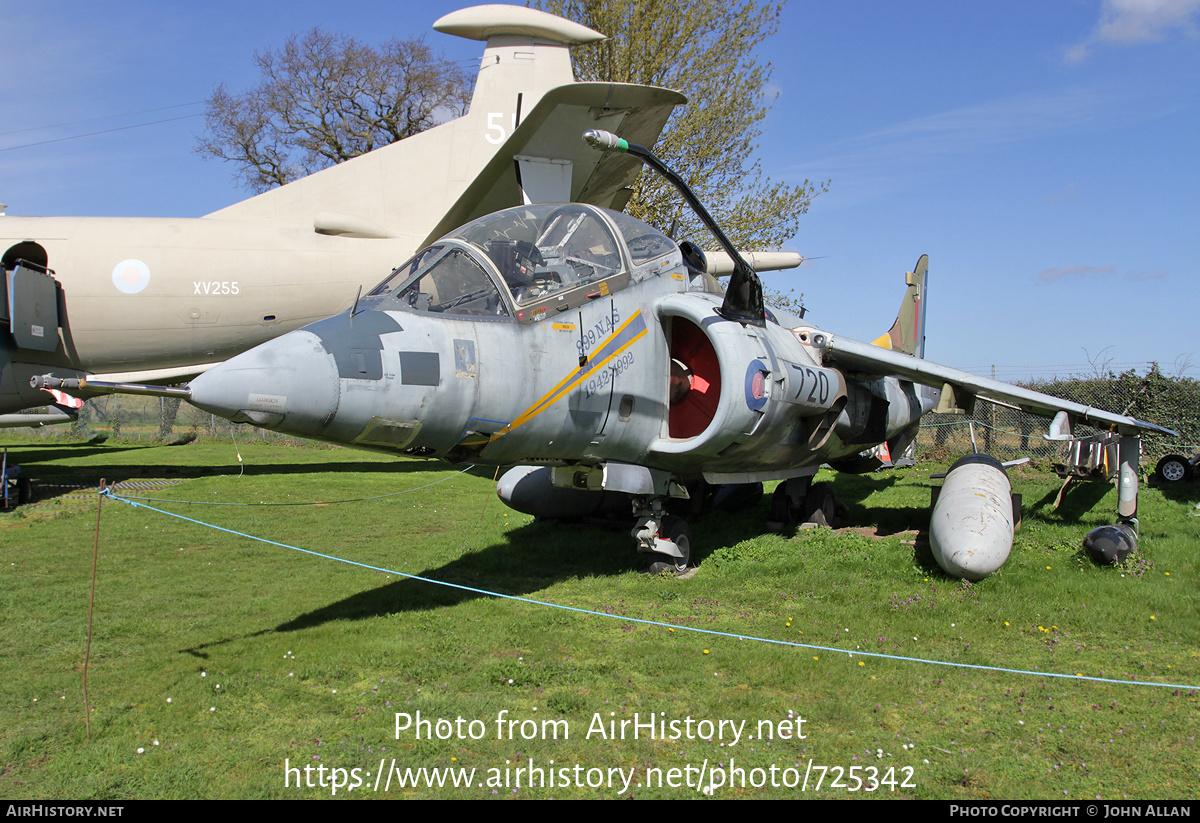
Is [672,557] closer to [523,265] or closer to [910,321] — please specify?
[523,265]

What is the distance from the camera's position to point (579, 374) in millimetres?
6438

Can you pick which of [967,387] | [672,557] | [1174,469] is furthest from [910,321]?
[672,557]

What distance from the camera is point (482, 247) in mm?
6180

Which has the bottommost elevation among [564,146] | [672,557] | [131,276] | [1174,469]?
[672,557]

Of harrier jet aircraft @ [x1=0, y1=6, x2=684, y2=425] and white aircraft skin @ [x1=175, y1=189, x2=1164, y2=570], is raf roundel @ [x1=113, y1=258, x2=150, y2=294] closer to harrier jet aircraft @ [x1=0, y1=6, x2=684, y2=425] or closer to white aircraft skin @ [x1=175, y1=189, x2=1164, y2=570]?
harrier jet aircraft @ [x1=0, y1=6, x2=684, y2=425]

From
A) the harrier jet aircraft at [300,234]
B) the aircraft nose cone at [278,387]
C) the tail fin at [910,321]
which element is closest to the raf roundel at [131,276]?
the harrier jet aircraft at [300,234]

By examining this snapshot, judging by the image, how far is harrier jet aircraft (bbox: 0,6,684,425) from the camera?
1262 cm

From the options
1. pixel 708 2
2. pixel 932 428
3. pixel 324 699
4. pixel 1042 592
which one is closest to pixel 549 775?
pixel 324 699

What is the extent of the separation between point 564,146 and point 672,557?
724cm

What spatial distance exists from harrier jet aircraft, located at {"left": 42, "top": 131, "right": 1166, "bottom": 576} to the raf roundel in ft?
33.3

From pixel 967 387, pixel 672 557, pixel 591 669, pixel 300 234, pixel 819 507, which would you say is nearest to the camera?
pixel 591 669

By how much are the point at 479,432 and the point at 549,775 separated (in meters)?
2.61

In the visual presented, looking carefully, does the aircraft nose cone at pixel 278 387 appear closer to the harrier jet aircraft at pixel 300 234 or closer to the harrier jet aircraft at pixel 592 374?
the harrier jet aircraft at pixel 592 374

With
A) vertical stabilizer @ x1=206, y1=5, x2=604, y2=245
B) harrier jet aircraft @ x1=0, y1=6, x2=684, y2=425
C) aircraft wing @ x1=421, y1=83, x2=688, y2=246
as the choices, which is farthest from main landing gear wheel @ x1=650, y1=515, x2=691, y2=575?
vertical stabilizer @ x1=206, y1=5, x2=604, y2=245
